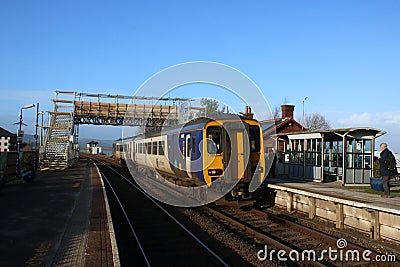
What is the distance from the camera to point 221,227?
987 cm

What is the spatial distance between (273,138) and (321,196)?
10377mm

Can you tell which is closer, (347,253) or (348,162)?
(347,253)

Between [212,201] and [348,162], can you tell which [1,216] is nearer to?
[212,201]

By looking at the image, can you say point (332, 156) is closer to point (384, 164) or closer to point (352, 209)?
point (384, 164)

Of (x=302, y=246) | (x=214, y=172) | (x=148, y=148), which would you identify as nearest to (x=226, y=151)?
(x=214, y=172)

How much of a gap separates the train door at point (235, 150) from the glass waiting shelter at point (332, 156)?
5.06m

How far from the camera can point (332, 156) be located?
682 inches

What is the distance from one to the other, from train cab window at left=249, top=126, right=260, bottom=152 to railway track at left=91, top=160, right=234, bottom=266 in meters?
3.39

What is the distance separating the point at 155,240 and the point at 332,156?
11423 millimetres

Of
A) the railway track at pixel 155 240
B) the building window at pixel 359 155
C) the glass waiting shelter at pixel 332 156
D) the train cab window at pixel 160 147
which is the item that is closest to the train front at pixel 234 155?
the railway track at pixel 155 240

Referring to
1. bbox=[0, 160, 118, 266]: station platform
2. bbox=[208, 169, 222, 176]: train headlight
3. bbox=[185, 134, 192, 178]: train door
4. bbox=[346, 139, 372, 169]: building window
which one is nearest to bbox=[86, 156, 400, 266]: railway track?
bbox=[208, 169, 222, 176]: train headlight

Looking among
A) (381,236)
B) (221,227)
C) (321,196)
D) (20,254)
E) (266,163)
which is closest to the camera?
(20,254)

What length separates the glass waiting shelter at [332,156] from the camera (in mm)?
14703

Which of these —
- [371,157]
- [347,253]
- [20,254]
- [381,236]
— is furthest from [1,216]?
[371,157]
